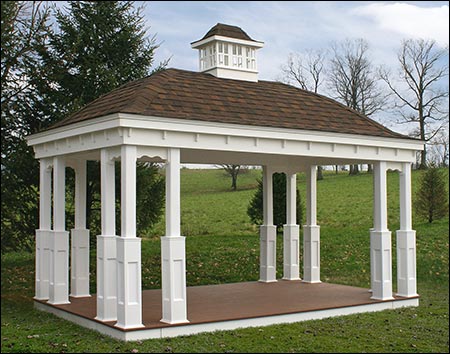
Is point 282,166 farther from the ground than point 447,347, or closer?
farther from the ground

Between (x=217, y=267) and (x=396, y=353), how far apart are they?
405 inches

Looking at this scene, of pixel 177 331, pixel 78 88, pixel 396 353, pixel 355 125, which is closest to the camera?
pixel 396 353

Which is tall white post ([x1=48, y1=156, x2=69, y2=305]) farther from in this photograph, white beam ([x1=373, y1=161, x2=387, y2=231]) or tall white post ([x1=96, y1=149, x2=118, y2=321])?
white beam ([x1=373, y1=161, x2=387, y2=231])

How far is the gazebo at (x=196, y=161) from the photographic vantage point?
10.1 metres

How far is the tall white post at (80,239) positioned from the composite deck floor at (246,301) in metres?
0.38

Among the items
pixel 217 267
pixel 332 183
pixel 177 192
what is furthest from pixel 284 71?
pixel 177 192

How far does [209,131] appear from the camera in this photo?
35.3 feet

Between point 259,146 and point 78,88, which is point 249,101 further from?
point 78,88

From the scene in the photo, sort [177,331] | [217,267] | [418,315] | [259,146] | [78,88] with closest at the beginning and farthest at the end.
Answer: [177,331], [259,146], [418,315], [78,88], [217,267]

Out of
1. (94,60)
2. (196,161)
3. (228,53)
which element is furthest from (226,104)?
(94,60)

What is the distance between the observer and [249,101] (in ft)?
41.1

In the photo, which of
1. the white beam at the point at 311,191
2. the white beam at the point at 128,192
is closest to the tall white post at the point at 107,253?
the white beam at the point at 128,192

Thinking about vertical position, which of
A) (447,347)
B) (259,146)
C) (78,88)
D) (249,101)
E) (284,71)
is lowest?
(447,347)

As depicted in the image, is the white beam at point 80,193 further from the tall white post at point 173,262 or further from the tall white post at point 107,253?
the tall white post at point 173,262
